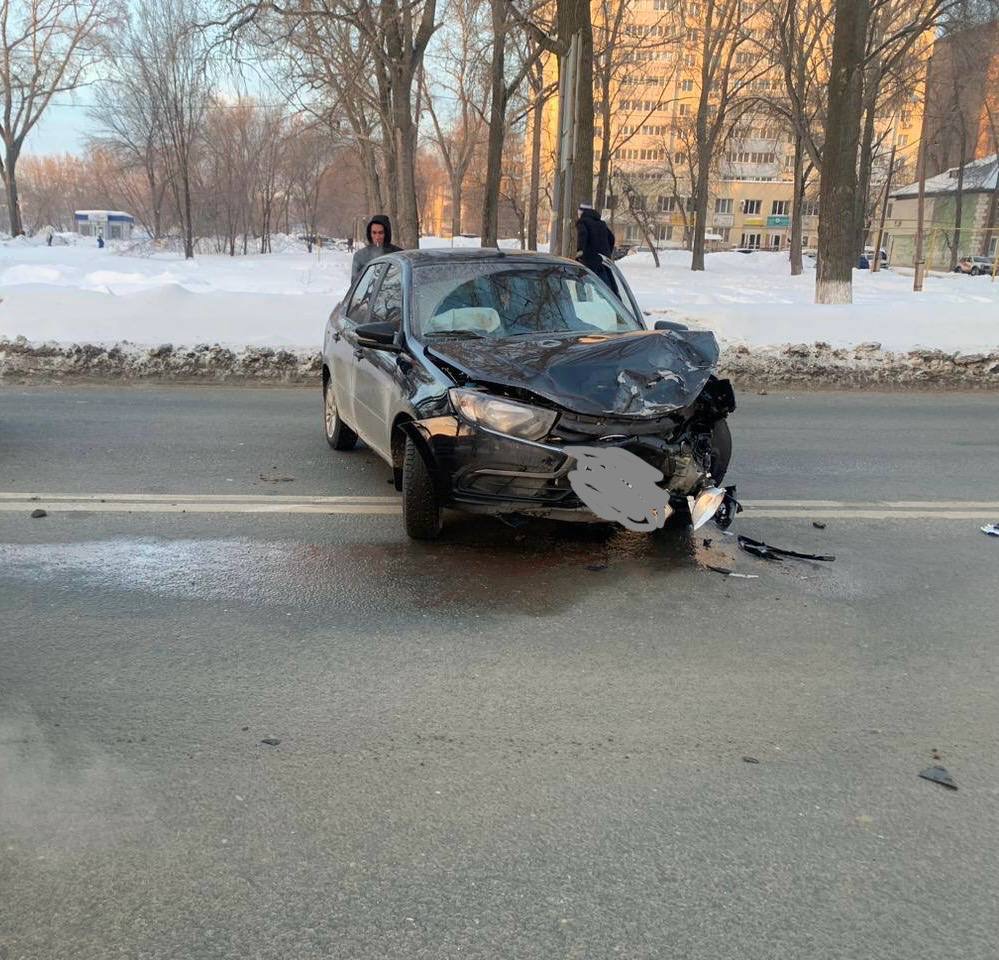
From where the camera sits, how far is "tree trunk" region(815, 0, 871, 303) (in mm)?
14461

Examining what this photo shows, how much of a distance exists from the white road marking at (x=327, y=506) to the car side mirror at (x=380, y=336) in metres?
1.03

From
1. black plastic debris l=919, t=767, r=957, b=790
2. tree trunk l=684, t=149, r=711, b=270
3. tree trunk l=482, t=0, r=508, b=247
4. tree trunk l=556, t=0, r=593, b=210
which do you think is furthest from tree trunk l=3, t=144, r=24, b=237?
black plastic debris l=919, t=767, r=957, b=790

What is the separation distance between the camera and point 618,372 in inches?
176

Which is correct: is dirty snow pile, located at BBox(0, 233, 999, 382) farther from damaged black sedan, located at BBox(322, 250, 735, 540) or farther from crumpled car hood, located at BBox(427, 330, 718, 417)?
crumpled car hood, located at BBox(427, 330, 718, 417)

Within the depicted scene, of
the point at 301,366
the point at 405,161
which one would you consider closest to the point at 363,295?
the point at 301,366

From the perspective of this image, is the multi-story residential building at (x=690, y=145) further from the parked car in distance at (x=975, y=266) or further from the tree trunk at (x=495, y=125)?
the parked car in distance at (x=975, y=266)

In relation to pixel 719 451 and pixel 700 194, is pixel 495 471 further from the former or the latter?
pixel 700 194

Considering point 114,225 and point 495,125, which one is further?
point 114,225

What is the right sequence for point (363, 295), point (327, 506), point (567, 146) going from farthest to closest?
1. point (567, 146)
2. point (363, 295)
3. point (327, 506)

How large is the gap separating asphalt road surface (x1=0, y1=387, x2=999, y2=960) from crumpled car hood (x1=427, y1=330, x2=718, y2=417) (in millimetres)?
879

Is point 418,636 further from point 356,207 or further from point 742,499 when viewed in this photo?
point 356,207

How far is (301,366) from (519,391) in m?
7.11

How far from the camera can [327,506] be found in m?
5.57

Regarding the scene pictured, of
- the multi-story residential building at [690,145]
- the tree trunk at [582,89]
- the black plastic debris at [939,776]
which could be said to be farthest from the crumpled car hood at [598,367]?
the multi-story residential building at [690,145]
